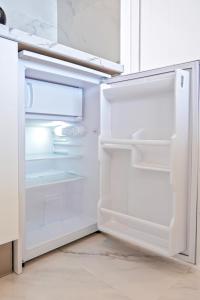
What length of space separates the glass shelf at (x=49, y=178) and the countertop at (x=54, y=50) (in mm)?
788

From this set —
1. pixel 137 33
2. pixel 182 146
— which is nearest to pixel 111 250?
pixel 182 146

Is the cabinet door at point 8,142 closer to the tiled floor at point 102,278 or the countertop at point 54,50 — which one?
the countertop at point 54,50

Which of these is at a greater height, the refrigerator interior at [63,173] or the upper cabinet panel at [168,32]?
the upper cabinet panel at [168,32]

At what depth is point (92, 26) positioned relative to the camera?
5.97 ft

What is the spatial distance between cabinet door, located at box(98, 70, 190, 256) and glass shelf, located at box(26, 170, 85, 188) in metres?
0.36

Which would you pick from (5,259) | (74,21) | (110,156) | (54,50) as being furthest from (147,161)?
(74,21)

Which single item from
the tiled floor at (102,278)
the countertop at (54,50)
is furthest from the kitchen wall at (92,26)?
the tiled floor at (102,278)

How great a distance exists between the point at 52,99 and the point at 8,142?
54 centimetres

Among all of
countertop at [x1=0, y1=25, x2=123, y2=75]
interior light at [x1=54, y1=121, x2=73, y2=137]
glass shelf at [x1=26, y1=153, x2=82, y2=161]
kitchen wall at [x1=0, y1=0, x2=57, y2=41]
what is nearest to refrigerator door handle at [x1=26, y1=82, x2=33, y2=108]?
countertop at [x1=0, y1=25, x2=123, y2=75]

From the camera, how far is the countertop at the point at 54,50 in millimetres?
1106

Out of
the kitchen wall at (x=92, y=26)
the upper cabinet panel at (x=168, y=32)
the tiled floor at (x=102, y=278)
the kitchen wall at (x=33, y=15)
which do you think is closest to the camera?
the tiled floor at (x=102, y=278)

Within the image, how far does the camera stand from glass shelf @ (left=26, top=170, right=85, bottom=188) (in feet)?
5.48

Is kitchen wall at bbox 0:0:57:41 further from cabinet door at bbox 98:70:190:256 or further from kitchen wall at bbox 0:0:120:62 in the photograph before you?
cabinet door at bbox 98:70:190:256

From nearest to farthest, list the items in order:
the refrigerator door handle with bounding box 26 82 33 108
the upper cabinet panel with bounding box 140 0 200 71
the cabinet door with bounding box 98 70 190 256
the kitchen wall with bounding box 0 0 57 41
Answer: the cabinet door with bounding box 98 70 190 256 → the refrigerator door handle with bounding box 26 82 33 108 → the upper cabinet panel with bounding box 140 0 200 71 → the kitchen wall with bounding box 0 0 57 41
